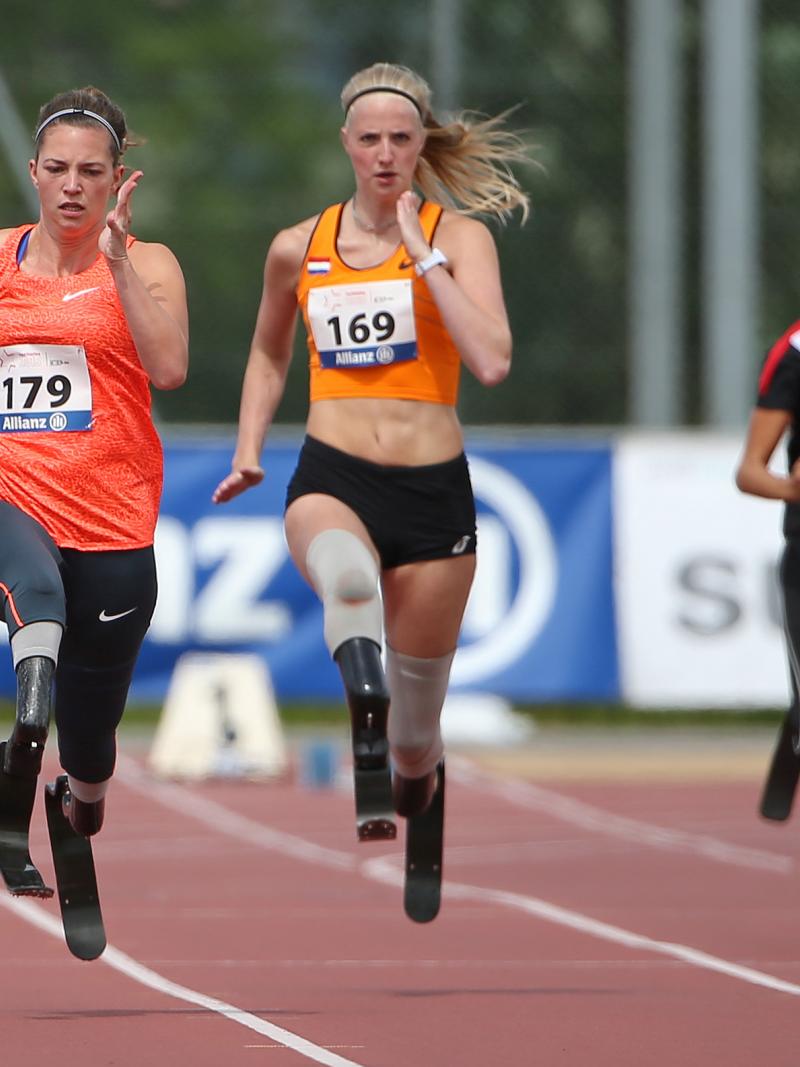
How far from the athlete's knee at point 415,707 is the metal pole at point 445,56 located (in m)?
12.0

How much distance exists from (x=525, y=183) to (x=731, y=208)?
177 inches

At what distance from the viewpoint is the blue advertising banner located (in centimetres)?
1625

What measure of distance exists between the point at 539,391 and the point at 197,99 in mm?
6008

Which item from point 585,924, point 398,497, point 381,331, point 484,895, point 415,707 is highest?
point 381,331

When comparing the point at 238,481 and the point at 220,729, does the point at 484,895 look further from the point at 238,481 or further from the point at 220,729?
the point at 220,729

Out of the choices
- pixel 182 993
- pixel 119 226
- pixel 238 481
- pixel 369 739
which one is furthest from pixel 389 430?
pixel 182 993

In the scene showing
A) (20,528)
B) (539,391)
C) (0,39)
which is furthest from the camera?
(0,39)

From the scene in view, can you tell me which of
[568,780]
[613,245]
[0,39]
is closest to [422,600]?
[568,780]

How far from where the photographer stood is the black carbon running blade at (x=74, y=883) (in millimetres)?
7477

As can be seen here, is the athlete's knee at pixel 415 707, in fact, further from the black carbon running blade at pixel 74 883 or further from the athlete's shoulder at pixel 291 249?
the athlete's shoulder at pixel 291 249

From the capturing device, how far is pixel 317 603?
644 inches

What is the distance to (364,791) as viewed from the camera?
7.14 metres

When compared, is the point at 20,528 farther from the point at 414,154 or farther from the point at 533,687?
the point at 533,687

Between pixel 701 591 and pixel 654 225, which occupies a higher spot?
pixel 654 225
